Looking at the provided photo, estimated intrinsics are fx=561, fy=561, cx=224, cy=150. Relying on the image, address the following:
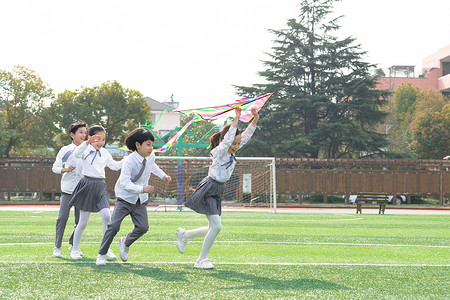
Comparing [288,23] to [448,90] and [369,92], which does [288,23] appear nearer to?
[369,92]

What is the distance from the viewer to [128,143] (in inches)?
246

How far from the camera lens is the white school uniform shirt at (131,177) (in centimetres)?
602

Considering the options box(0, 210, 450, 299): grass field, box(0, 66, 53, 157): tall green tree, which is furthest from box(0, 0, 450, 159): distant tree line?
box(0, 210, 450, 299): grass field

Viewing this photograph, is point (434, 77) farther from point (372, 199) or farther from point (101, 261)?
point (101, 261)

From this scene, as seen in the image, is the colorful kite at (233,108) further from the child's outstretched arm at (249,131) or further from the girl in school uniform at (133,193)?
the girl in school uniform at (133,193)

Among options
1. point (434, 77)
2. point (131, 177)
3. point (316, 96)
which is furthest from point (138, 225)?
point (434, 77)

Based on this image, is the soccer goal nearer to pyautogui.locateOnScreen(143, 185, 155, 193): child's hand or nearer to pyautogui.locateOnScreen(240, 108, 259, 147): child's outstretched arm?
pyautogui.locateOnScreen(240, 108, 259, 147): child's outstretched arm

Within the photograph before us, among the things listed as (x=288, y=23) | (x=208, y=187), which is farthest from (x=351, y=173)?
(x=208, y=187)

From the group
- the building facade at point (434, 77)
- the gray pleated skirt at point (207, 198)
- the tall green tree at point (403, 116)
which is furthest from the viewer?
the building facade at point (434, 77)

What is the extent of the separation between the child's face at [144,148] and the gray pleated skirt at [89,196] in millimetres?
1097

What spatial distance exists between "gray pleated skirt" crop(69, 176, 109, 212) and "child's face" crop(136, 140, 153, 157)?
1097 millimetres

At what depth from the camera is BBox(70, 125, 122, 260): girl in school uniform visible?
22.7 ft

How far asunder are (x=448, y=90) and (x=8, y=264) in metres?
73.9

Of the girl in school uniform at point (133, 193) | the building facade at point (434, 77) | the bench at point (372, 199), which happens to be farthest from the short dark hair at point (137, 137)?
the building facade at point (434, 77)
